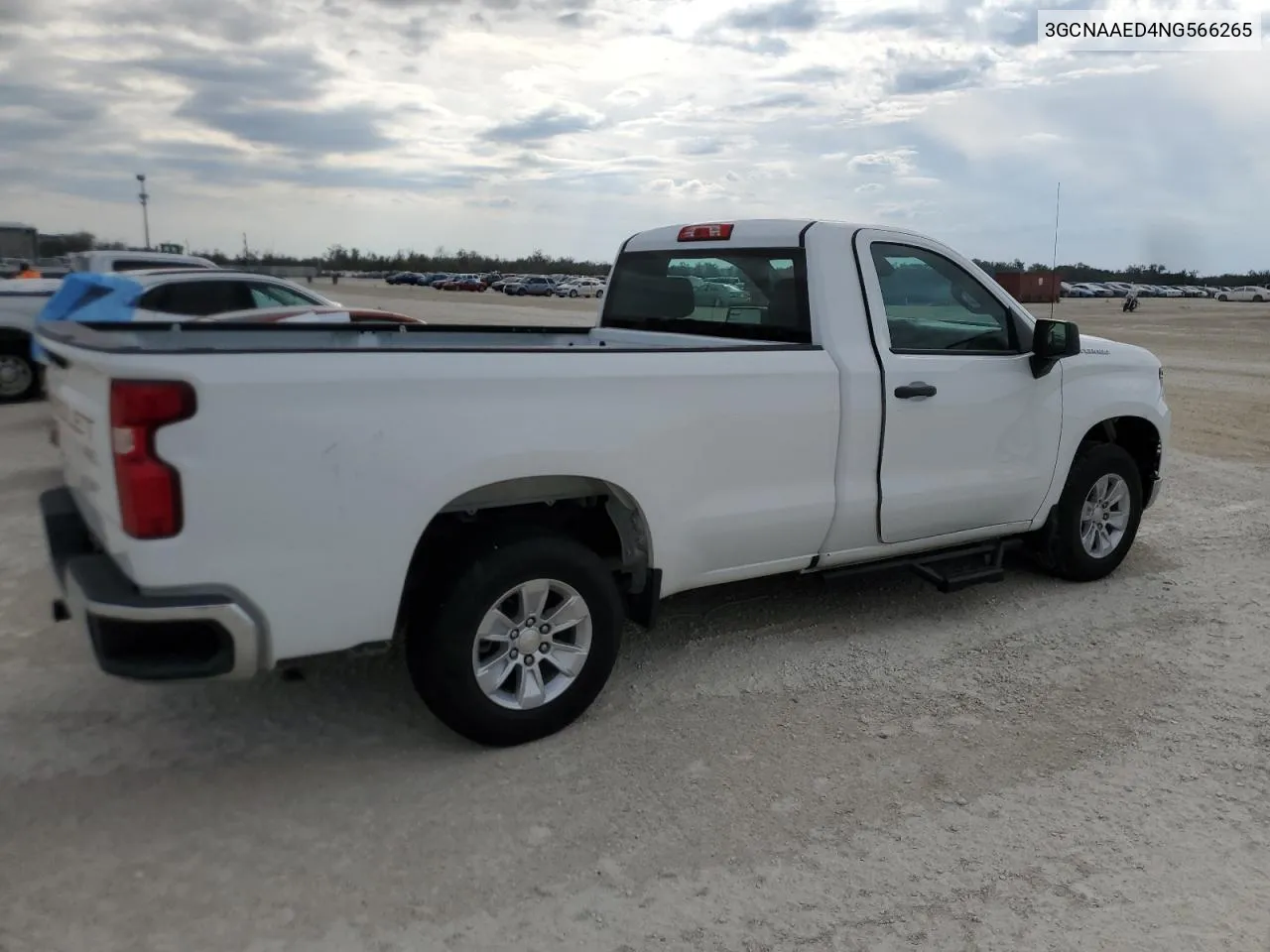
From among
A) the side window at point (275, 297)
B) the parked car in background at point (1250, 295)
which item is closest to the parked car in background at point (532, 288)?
the parked car in background at point (1250, 295)

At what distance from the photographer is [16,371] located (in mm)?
13328

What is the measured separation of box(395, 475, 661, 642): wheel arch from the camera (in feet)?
12.6

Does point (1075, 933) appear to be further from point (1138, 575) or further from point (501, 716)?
point (1138, 575)

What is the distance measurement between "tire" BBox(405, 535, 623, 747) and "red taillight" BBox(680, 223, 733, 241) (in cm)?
213

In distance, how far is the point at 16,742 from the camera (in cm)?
400

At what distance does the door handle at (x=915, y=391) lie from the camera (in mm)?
4828

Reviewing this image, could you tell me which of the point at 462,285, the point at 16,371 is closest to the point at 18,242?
the point at 16,371

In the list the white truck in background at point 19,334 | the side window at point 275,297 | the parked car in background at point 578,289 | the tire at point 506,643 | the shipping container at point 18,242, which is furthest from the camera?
the parked car in background at point 578,289

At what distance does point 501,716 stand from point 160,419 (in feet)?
5.38

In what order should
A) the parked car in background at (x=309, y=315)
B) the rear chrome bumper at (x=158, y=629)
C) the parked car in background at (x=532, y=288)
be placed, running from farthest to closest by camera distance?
the parked car in background at (x=532, y=288)
the parked car in background at (x=309, y=315)
the rear chrome bumper at (x=158, y=629)

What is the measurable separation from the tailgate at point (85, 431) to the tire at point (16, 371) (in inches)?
419

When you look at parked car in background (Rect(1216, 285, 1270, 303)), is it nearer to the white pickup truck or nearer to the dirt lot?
the white pickup truck

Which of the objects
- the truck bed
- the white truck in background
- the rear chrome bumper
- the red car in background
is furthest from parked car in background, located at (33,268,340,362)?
the red car in background

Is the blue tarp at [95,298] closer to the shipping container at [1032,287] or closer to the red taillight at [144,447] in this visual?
the red taillight at [144,447]
